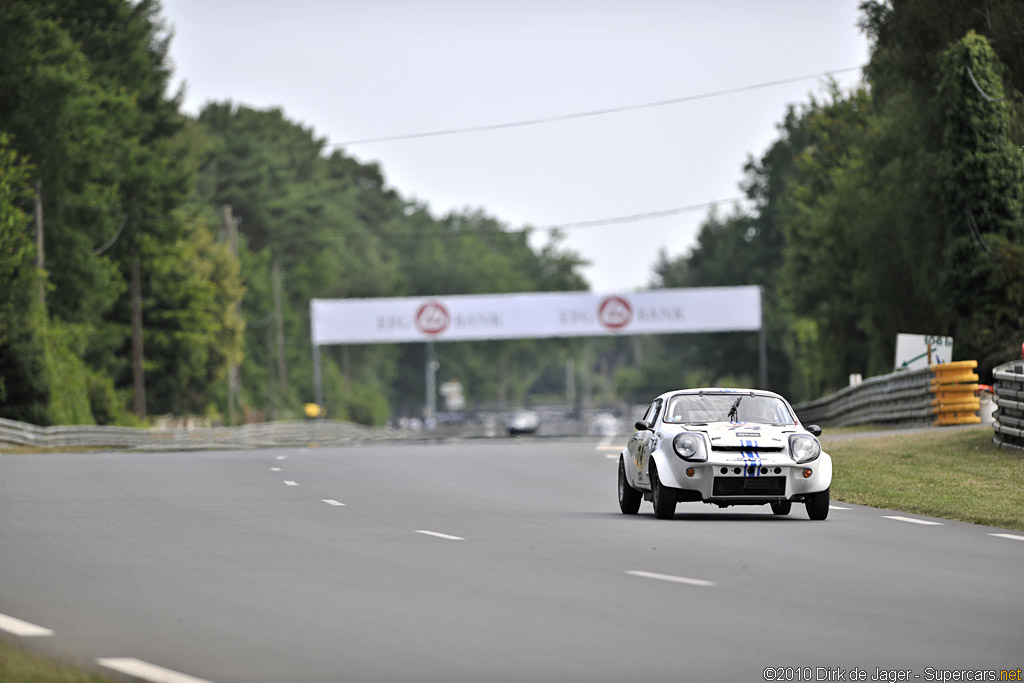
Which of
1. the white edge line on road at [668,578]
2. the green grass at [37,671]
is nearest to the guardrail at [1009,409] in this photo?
the white edge line on road at [668,578]

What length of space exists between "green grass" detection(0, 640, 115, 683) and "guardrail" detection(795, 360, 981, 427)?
30.5 m

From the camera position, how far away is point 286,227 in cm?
13138

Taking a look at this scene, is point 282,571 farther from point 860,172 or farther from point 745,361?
point 745,361

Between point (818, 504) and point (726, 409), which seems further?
point (726, 409)

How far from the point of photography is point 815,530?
1683 cm

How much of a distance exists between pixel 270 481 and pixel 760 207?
93.9m

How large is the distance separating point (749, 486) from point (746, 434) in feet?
1.88

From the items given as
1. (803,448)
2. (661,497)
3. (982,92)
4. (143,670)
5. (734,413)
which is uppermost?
(982,92)

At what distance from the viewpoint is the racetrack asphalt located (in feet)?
29.4

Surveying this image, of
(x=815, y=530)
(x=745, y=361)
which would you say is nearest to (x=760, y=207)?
(x=745, y=361)

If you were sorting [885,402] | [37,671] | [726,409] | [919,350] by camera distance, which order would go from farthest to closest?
[919,350] < [885,402] < [726,409] < [37,671]

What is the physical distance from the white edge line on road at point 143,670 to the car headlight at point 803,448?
32.7 ft

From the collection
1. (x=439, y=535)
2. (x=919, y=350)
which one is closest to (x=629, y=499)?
(x=439, y=535)

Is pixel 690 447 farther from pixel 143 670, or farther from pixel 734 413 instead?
pixel 143 670
